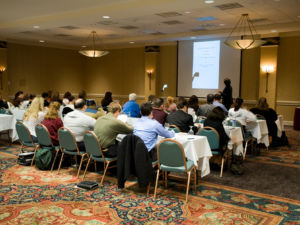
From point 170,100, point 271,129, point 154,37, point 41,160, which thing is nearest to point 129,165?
point 41,160

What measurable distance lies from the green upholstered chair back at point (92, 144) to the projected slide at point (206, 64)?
8817mm

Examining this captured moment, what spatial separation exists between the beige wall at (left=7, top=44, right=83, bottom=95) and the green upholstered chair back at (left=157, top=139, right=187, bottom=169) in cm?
1179

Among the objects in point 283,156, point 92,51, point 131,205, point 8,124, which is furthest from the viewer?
point 92,51

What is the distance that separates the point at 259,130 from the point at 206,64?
6545 mm

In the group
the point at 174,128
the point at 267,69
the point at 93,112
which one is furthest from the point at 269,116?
the point at 93,112

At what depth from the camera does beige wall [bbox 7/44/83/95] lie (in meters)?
14.0

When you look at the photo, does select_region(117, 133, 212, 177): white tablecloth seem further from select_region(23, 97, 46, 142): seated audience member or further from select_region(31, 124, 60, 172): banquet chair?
select_region(23, 97, 46, 142): seated audience member

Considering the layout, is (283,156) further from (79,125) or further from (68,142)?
(68,142)

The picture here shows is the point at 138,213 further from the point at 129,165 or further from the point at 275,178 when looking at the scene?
the point at 275,178

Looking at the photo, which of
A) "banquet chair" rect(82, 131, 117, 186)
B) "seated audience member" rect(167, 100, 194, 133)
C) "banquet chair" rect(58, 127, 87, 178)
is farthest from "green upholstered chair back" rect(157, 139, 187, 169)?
"banquet chair" rect(58, 127, 87, 178)

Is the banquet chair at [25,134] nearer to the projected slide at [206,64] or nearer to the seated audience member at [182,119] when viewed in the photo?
the seated audience member at [182,119]

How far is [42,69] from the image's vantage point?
15164 millimetres

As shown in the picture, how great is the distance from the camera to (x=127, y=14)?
26.8 ft

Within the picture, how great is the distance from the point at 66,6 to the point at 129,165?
558 centimetres
